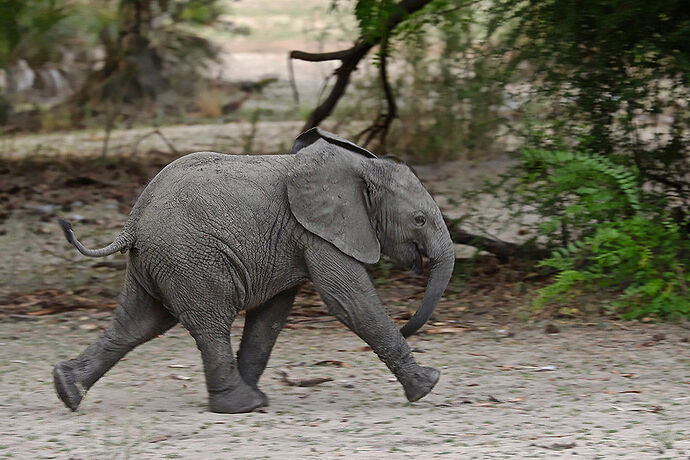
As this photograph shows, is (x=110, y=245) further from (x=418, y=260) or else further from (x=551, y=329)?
(x=551, y=329)

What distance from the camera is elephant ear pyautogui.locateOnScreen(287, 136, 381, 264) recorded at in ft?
20.3

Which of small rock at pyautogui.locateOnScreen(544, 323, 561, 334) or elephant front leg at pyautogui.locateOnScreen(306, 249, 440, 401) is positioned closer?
elephant front leg at pyautogui.locateOnScreen(306, 249, 440, 401)

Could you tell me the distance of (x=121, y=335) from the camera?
6367 millimetres

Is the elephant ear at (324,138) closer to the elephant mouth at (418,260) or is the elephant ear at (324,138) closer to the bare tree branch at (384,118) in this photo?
the elephant mouth at (418,260)

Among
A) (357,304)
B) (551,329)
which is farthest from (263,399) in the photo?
(551,329)

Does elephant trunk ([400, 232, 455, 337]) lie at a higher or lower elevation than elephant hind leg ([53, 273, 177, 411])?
higher

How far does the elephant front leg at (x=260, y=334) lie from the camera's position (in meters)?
6.66

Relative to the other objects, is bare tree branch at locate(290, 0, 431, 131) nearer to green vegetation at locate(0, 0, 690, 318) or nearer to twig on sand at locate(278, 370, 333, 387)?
green vegetation at locate(0, 0, 690, 318)

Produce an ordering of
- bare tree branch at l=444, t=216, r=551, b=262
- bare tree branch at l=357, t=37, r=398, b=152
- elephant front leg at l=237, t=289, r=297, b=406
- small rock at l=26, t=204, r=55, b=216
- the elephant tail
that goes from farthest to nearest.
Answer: small rock at l=26, t=204, r=55, b=216
bare tree branch at l=357, t=37, r=398, b=152
bare tree branch at l=444, t=216, r=551, b=262
elephant front leg at l=237, t=289, r=297, b=406
the elephant tail

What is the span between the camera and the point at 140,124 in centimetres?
1753

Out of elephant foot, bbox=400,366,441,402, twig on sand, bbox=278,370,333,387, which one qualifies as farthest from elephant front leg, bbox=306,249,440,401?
twig on sand, bbox=278,370,333,387

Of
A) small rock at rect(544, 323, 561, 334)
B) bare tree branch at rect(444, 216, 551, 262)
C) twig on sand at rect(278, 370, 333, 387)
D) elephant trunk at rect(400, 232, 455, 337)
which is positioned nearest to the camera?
elephant trunk at rect(400, 232, 455, 337)

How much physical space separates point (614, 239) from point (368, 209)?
9.38 feet

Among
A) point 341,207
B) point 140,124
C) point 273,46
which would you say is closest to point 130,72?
point 140,124
